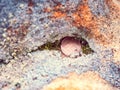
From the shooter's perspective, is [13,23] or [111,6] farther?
[111,6]

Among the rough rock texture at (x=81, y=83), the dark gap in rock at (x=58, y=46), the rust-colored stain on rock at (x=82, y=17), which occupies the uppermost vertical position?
the rust-colored stain on rock at (x=82, y=17)

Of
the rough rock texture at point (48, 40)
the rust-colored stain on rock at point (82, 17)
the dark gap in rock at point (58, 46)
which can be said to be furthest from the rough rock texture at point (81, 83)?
the rust-colored stain on rock at point (82, 17)

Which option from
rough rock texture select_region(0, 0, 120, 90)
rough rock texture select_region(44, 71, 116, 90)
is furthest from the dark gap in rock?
rough rock texture select_region(44, 71, 116, 90)

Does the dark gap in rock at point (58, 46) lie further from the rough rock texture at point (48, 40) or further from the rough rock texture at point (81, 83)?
the rough rock texture at point (81, 83)

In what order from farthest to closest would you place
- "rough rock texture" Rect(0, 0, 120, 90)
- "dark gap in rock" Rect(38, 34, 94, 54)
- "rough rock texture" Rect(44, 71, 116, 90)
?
"dark gap in rock" Rect(38, 34, 94, 54), "rough rock texture" Rect(0, 0, 120, 90), "rough rock texture" Rect(44, 71, 116, 90)

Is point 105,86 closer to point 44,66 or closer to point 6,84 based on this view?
point 44,66

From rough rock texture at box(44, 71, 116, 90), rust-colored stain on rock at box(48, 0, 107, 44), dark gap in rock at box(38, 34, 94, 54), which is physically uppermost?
rust-colored stain on rock at box(48, 0, 107, 44)

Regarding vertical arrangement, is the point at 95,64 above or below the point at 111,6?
below

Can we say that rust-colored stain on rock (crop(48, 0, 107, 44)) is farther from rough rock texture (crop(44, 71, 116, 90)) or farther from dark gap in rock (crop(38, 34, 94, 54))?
rough rock texture (crop(44, 71, 116, 90))

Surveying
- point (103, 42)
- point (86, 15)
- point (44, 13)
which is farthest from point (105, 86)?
point (44, 13)
